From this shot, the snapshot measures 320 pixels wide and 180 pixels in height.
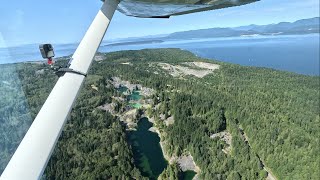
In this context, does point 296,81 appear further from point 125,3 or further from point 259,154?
point 125,3

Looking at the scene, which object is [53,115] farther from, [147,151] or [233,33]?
[233,33]

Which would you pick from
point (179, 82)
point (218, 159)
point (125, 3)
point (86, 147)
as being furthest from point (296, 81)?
point (125, 3)

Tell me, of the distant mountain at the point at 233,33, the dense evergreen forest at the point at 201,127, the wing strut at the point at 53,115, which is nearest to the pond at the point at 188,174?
the dense evergreen forest at the point at 201,127

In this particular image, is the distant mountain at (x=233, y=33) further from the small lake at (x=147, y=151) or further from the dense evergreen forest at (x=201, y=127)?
the small lake at (x=147, y=151)

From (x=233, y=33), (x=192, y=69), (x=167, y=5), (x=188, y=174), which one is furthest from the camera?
(x=233, y=33)

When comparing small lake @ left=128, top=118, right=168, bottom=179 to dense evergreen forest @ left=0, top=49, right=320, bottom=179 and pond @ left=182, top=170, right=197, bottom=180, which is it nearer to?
dense evergreen forest @ left=0, top=49, right=320, bottom=179

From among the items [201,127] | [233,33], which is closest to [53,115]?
[201,127]

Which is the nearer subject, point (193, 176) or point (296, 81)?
point (193, 176)
